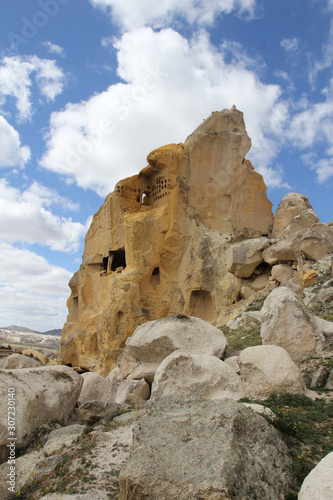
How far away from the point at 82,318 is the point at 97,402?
51.2 ft

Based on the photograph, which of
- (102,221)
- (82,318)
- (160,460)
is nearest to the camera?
(160,460)

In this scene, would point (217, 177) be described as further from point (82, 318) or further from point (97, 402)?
point (97, 402)

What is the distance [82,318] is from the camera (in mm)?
22359

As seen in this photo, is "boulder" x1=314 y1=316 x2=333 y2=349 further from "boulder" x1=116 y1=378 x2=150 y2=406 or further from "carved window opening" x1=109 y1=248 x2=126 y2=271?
"carved window opening" x1=109 y1=248 x2=126 y2=271

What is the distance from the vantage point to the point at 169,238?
790 inches

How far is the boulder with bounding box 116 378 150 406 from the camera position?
8.41 meters

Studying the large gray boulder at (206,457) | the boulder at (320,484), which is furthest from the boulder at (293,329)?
the boulder at (320,484)

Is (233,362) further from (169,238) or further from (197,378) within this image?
(169,238)

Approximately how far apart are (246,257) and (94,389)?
34.0 feet

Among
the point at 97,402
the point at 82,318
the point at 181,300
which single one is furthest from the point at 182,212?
the point at 97,402

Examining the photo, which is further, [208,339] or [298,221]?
[298,221]

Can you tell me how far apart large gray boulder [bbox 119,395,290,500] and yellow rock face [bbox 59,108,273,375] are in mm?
13303

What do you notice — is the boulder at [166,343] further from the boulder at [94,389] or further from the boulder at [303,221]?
the boulder at [303,221]

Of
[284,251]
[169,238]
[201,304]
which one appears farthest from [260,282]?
[169,238]
